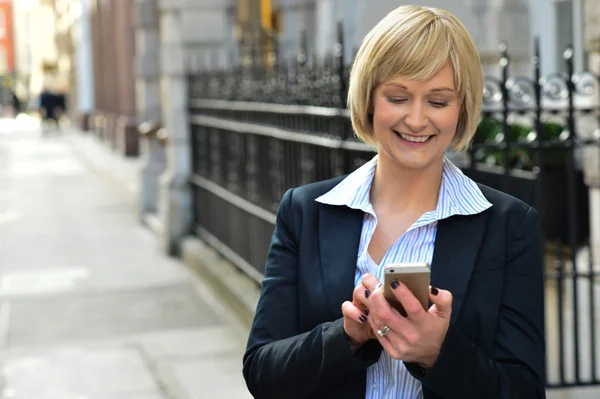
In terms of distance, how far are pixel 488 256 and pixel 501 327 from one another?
127 mm

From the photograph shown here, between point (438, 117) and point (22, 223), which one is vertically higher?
point (438, 117)

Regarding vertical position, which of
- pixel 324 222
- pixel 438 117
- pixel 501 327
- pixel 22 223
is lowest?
pixel 22 223

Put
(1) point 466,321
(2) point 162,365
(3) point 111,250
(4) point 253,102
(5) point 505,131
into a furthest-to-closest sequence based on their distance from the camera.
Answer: (3) point 111,250
(4) point 253,102
(2) point 162,365
(5) point 505,131
(1) point 466,321

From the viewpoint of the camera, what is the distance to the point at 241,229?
29.6 ft

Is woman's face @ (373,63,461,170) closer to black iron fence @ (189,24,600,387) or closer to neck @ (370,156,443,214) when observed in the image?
neck @ (370,156,443,214)

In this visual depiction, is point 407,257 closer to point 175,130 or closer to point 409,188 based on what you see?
point 409,188

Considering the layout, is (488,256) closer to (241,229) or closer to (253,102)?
(253,102)

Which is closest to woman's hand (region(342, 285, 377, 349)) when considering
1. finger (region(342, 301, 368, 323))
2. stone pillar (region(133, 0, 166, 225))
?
finger (region(342, 301, 368, 323))

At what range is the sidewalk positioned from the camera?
6695 millimetres

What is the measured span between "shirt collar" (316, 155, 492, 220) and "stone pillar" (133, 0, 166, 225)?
1236 cm

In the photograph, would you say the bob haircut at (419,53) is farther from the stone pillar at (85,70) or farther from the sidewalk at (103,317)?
the stone pillar at (85,70)

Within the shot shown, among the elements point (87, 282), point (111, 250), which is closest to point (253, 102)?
point (87, 282)

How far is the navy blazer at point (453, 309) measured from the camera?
2012 mm

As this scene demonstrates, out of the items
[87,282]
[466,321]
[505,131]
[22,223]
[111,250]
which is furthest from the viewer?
[22,223]
